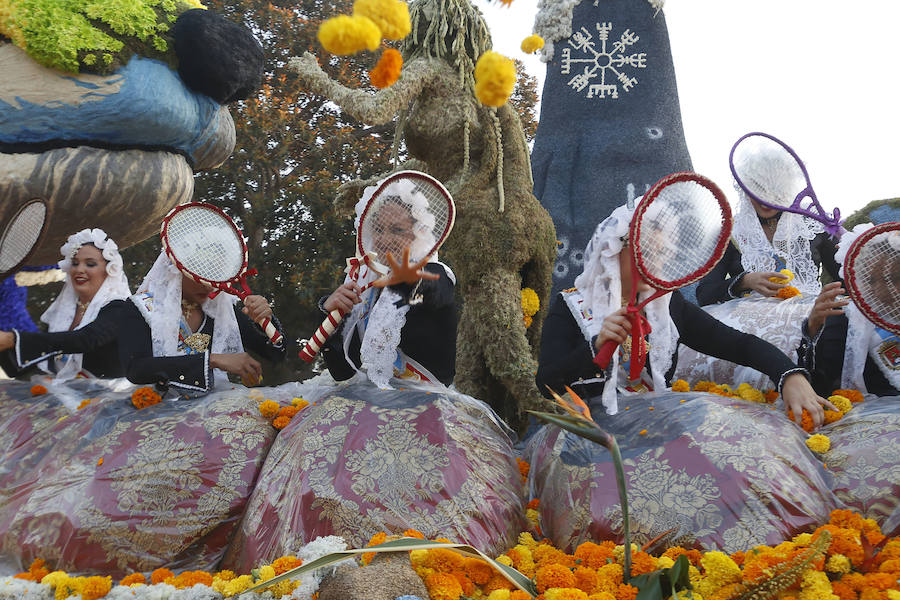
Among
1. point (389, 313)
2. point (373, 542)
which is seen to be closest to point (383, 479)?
point (373, 542)

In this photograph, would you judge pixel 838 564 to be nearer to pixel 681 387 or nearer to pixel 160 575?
pixel 681 387

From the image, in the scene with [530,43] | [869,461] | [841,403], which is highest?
[530,43]

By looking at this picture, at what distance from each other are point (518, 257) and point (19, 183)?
3100mm

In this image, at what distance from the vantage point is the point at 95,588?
260 centimetres

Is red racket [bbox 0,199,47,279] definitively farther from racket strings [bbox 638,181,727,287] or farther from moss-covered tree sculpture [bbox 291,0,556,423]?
racket strings [bbox 638,181,727,287]

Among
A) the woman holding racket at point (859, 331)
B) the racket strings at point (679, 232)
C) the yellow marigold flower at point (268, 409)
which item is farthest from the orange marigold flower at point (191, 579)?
the woman holding racket at point (859, 331)

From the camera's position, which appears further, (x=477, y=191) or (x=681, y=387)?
(x=477, y=191)

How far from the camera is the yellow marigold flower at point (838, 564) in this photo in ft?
7.17

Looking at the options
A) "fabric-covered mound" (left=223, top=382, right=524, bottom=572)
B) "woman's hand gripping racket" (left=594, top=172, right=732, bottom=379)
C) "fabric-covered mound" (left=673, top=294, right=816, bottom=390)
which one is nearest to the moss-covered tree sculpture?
"fabric-covered mound" (left=673, top=294, right=816, bottom=390)

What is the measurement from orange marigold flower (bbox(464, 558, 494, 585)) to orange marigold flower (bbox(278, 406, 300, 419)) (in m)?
1.23

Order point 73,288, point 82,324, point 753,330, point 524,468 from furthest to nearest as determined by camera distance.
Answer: point 73,288 → point 82,324 → point 753,330 → point 524,468

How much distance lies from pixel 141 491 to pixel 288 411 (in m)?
0.68

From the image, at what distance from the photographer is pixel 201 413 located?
10.5 ft

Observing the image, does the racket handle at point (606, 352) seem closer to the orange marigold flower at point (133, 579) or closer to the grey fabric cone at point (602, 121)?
the orange marigold flower at point (133, 579)
